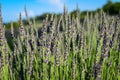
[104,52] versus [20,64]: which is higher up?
[104,52]

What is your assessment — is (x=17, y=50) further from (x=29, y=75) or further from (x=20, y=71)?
(x=29, y=75)

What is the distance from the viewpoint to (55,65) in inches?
142

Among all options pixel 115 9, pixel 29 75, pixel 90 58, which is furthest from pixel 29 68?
pixel 115 9

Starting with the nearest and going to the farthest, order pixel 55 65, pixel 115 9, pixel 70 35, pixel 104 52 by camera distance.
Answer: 1. pixel 104 52
2. pixel 55 65
3. pixel 70 35
4. pixel 115 9

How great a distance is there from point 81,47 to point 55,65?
0.55 m

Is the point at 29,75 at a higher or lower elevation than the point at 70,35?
lower

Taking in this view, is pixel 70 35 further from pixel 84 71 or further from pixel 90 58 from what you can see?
pixel 90 58

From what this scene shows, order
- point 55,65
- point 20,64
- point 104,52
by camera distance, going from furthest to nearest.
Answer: point 20,64 → point 55,65 → point 104,52

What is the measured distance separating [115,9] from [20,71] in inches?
629

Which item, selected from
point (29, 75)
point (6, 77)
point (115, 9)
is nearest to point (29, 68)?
point (29, 75)

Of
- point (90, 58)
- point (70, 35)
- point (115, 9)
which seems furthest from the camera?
point (115, 9)

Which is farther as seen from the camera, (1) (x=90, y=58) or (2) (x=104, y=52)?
(1) (x=90, y=58)

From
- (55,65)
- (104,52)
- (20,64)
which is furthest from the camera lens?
(20,64)

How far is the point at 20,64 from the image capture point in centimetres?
414
